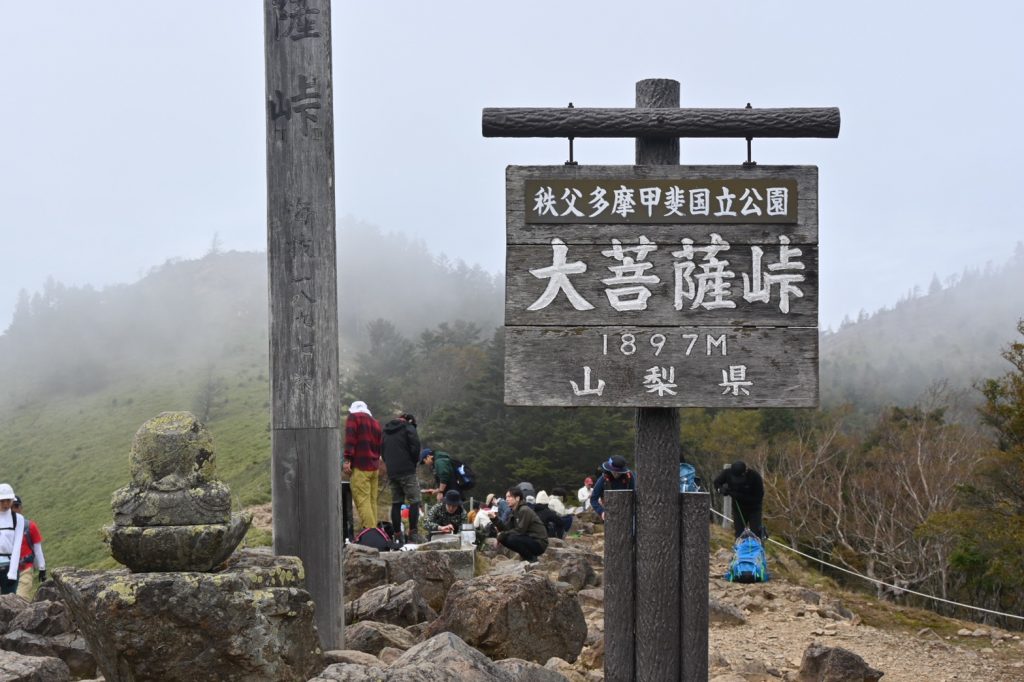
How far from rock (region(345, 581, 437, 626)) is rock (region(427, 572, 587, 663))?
15.0 inches

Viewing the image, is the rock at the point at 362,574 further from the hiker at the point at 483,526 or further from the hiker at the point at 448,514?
the hiker at the point at 483,526

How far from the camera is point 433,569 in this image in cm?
865

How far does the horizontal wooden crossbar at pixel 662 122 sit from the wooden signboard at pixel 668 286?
0.20 m

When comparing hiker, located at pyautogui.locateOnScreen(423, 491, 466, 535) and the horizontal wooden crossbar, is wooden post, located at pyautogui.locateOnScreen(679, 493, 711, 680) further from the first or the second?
hiker, located at pyautogui.locateOnScreen(423, 491, 466, 535)

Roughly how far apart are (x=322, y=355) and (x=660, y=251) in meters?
1.99

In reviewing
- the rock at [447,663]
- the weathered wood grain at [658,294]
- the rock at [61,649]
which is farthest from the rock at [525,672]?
the rock at [61,649]

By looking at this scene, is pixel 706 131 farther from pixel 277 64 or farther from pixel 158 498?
pixel 158 498

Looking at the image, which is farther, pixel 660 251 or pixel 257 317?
pixel 257 317

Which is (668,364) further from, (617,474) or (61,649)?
(617,474)

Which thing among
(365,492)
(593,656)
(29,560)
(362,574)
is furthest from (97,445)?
(593,656)

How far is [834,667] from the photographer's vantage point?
668cm

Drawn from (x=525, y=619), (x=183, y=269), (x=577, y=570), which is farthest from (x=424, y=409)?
(x=183, y=269)

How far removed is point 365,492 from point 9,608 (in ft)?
12.0

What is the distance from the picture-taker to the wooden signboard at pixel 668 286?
173 inches
